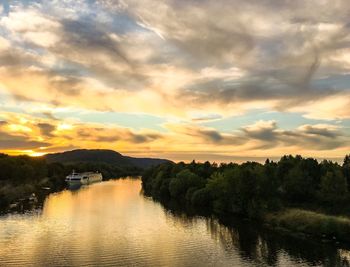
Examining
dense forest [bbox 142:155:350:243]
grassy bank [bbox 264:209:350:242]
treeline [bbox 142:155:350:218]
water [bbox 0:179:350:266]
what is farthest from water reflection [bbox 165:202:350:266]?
treeline [bbox 142:155:350:218]

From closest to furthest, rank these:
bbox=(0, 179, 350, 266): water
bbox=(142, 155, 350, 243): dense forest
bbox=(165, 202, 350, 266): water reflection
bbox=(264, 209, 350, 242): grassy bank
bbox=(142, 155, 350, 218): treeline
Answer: bbox=(0, 179, 350, 266): water
bbox=(165, 202, 350, 266): water reflection
bbox=(264, 209, 350, 242): grassy bank
bbox=(142, 155, 350, 243): dense forest
bbox=(142, 155, 350, 218): treeline

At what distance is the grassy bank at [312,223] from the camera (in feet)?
254

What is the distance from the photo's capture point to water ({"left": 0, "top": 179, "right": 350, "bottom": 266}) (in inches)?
2399

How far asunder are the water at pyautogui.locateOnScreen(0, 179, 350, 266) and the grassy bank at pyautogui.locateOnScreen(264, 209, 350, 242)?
5383 mm

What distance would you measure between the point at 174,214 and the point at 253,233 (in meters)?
29.7

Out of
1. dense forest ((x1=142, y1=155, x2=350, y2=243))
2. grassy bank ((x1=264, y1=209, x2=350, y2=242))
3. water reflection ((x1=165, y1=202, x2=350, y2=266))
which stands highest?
dense forest ((x1=142, y1=155, x2=350, y2=243))

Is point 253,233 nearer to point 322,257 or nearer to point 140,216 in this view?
point 322,257

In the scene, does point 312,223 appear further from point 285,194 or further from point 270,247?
point 285,194

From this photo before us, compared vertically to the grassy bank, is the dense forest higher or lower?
higher

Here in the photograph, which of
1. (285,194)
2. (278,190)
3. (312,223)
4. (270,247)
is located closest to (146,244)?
(270,247)

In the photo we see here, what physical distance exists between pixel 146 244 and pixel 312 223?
35.2m

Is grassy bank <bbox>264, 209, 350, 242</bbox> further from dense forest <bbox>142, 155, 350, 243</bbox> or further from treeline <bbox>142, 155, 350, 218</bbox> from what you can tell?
treeline <bbox>142, 155, 350, 218</bbox>

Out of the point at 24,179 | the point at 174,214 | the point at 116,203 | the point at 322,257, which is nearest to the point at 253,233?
the point at 322,257

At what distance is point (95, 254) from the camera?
206 feet
